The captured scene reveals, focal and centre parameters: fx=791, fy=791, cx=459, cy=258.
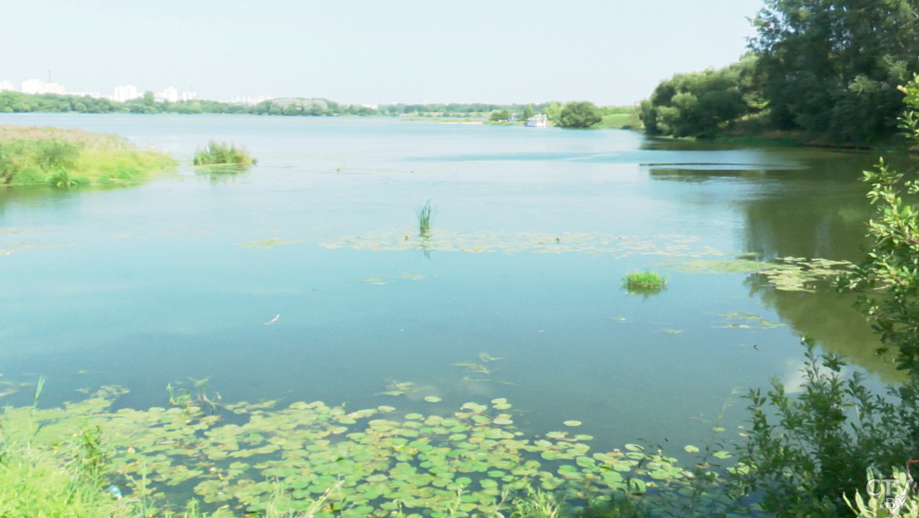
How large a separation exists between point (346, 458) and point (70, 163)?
19.3 meters

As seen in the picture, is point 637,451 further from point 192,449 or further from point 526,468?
point 192,449

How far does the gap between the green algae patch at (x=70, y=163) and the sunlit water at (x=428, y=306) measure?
3.50 meters

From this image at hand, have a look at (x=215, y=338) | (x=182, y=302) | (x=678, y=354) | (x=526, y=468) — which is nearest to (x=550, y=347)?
(x=678, y=354)

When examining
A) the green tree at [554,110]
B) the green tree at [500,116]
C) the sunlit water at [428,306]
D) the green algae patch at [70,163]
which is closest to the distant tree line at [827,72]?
the sunlit water at [428,306]

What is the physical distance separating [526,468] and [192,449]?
1.78 metres

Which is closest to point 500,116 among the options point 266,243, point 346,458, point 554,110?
point 554,110

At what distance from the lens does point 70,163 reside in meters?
20.5

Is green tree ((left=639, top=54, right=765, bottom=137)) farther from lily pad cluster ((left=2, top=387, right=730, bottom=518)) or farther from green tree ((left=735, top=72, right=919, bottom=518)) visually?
green tree ((left=735, top=72, right=919, bottom=518))

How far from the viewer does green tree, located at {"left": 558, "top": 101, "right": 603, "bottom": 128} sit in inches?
3848

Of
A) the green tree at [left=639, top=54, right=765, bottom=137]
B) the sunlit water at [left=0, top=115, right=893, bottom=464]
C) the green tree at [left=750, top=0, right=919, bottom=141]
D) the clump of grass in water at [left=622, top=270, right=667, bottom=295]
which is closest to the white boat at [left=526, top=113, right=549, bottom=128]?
the green tree at [left=639, top=54, right=765, bottom=137]

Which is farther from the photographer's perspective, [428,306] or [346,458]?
[428,306]

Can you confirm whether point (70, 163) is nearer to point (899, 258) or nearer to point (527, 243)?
point (527, 243)

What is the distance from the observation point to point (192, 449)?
4.23 meters

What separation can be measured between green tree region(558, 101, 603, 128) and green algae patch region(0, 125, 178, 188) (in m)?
78.9
